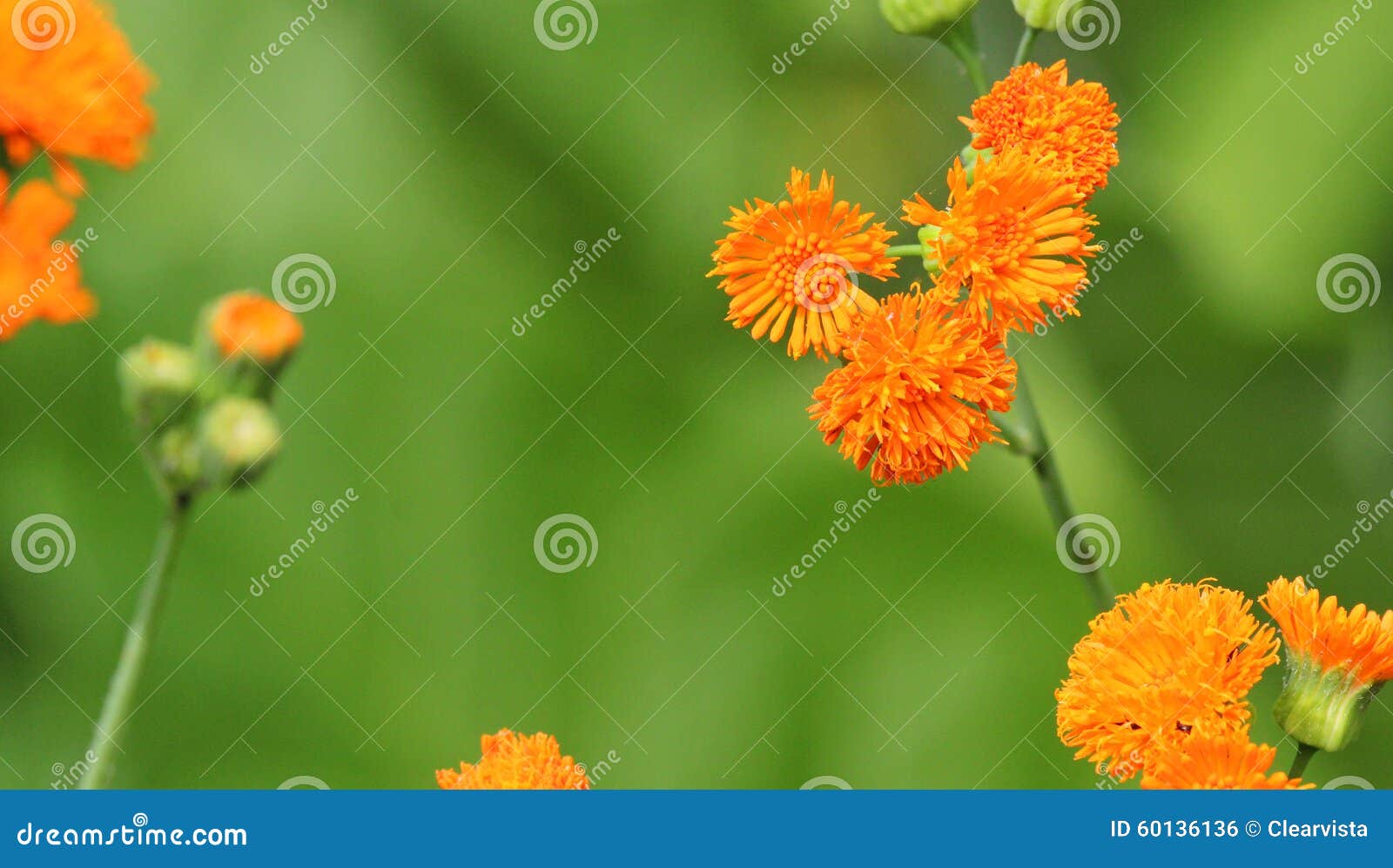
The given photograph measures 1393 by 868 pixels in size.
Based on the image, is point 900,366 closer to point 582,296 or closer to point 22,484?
point 582,296

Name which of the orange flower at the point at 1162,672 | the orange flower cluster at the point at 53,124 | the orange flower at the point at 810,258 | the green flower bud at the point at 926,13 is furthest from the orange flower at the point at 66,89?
the orange flower at the point at 1162,672

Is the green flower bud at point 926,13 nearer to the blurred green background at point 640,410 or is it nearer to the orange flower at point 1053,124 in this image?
the orange flower at point 1053,124

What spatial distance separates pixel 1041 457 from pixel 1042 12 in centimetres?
24

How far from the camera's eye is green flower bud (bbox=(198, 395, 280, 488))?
1.77ft

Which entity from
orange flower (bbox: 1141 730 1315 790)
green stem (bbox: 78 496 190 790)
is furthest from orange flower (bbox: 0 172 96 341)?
orange flower (bbox: 1141 730 1315 790)

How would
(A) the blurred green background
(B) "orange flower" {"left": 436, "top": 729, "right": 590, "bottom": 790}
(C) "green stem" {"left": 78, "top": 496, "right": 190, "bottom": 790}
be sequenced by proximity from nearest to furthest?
(C) "green stem" {"left": 78, "top": 496, "right": 190, "bottom": 790}
(B) "orange flower" {"left": 436, "top": 729, "right": 590, "bottom": 790}
(A) the blurred green background

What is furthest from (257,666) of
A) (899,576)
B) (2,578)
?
(899,576)

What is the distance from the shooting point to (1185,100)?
113 cm

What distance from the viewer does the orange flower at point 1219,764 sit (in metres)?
0.51

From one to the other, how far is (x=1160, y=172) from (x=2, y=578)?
109 centimetres

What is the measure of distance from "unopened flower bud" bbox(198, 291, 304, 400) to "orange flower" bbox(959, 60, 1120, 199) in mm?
349

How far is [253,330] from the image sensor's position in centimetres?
57

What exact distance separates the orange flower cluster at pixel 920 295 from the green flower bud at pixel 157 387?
258 millimetres

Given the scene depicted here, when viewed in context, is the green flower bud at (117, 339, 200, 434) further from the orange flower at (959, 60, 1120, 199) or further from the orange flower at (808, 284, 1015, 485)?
the orange flower at (959, 60, 1120, 199)
